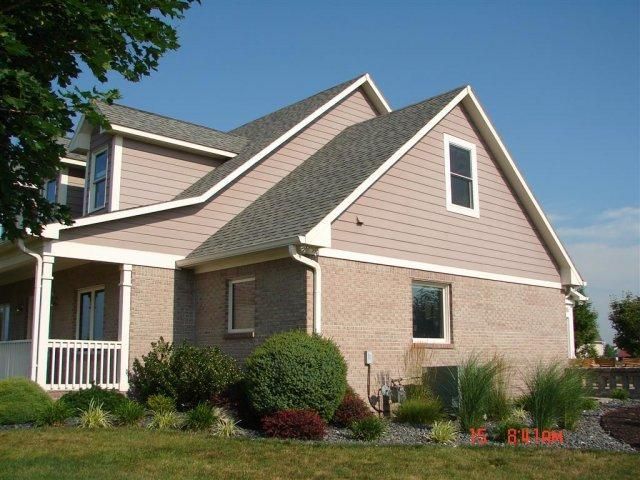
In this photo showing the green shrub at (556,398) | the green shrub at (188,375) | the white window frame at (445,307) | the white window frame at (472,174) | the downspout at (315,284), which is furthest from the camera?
the white window frame at (472,174)

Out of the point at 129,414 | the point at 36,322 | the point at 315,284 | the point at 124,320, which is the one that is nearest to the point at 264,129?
the point at 124,320

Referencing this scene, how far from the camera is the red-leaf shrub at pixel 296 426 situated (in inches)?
452

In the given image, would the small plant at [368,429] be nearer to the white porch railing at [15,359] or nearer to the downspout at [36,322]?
the downspout at [36,322]

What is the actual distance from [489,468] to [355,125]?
44.8 ft

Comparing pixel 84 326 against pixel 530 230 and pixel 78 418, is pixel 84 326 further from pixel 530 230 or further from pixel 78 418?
pixel 530 230

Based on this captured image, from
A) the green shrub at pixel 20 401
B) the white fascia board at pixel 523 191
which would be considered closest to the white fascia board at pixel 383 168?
the white fascia board at pixel 523 191

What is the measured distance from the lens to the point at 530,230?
1989cm

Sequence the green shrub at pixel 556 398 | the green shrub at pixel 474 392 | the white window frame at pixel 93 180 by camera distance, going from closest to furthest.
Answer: the green shrub at pixel 556 398 → the green shrub at pixel 474 392 → the white window frame at pixel 93 180

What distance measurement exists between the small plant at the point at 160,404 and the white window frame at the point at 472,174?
26.8 ft

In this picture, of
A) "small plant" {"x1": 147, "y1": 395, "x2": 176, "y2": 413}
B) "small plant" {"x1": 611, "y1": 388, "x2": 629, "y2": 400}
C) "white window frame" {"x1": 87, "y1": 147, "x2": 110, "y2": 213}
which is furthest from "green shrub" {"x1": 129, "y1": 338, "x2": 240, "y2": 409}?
"small plant" {"x1": 611, "y1": 388, "x2": 629, "y2": 400}

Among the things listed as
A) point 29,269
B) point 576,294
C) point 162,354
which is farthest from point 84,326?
point 576,294

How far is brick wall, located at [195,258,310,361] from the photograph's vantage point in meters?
14.3

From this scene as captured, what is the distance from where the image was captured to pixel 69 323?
1919 centimetres

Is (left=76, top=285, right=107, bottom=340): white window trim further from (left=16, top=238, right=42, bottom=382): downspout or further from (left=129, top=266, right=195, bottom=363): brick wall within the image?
(left=16, top=238, right=42, bottom=382): downspout
